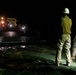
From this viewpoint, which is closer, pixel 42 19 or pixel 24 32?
pixel 24 32

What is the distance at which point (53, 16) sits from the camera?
4556cm

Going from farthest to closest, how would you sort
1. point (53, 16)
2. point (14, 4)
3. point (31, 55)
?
1. point (14, 4)
2. point (53, 16)
3. point (31, 55)

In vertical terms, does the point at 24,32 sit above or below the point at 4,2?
below

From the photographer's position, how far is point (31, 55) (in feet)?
53.0

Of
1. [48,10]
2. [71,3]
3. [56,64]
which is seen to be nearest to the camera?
[56,64]

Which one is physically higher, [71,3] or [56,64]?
[71,3]

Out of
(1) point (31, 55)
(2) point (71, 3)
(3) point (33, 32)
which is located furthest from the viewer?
(2) point (71, 3)

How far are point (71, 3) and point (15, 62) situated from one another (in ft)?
85.3

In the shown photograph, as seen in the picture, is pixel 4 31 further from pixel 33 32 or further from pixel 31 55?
pixel 31 55

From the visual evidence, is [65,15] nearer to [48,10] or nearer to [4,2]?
[48,10]

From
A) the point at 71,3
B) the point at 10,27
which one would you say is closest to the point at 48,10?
the point at 71,3

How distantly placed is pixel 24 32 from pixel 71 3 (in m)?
8.84

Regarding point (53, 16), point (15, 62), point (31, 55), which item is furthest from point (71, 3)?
point (15, 62)

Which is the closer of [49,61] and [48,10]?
[49,61]
